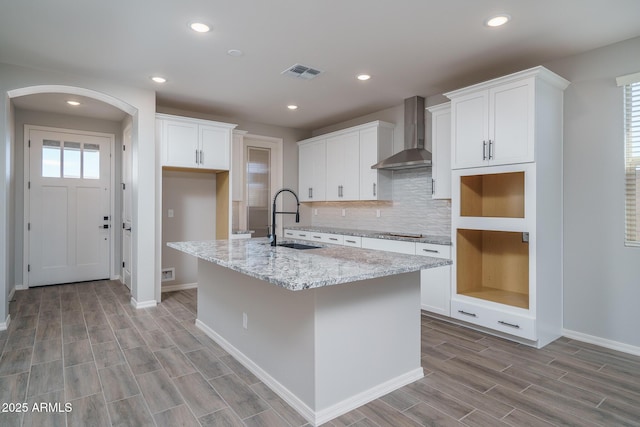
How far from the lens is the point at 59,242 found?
17.6ft

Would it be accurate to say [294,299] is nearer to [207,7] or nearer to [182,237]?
[207,7]

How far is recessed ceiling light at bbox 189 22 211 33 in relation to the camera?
105 inches

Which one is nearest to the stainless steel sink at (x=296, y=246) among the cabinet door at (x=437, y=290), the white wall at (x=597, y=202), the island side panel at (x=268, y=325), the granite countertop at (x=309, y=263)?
the granite countertop at (x=309, y=263)

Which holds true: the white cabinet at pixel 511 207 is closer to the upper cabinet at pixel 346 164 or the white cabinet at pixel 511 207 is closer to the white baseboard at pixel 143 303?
the upper cabinet at pixel 346 164

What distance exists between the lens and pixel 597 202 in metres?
3.06

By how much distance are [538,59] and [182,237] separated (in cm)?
488

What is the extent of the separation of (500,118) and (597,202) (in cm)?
111

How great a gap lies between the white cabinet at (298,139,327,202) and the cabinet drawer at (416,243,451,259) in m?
2.20

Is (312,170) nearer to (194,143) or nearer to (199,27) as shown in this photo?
(194,143)

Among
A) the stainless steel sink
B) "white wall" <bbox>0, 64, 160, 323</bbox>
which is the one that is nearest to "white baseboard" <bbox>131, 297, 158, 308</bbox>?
"white wall" <bbox>0, 64, 160, 323</bbox>

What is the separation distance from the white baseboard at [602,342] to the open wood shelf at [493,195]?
1.16m

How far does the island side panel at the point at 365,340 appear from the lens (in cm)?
202

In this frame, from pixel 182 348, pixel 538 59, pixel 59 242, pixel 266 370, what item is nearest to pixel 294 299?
pixel 266 370

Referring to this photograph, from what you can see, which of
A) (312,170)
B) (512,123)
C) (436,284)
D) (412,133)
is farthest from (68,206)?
(512,123)
